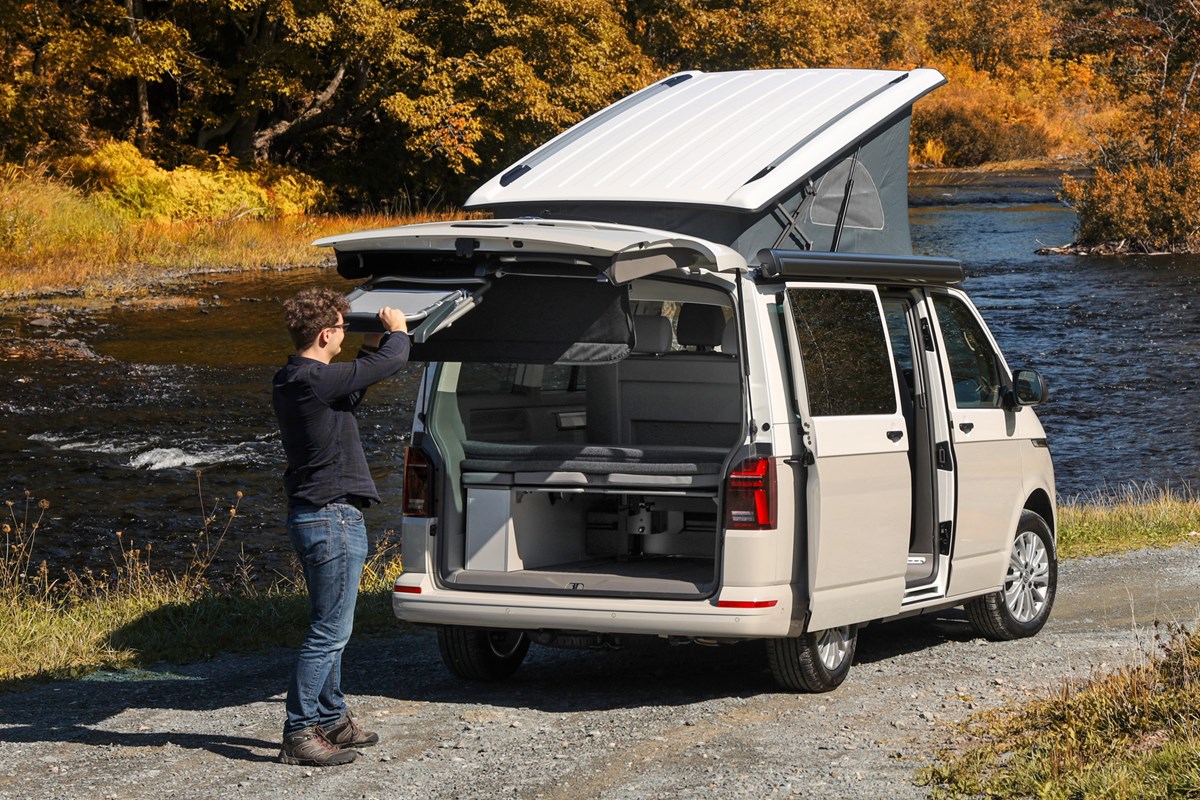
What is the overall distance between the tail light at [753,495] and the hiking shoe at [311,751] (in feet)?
6.31

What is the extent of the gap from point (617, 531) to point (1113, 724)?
272 cm

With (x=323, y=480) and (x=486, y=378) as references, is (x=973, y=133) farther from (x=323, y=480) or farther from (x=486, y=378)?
(x=323, y=480)

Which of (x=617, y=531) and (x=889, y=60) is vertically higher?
(x=889, y=60)

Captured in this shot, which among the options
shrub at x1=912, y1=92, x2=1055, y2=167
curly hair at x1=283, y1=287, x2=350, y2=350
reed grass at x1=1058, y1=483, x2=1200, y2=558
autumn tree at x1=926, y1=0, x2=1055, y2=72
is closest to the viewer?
curly hair at x1=283, y1=287, x2=350, y2=350

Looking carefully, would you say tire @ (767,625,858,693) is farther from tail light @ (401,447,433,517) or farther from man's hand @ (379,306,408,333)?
man's hand @ (379,306,408,333)

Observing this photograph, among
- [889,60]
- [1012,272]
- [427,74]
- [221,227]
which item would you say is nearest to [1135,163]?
[1012,272]

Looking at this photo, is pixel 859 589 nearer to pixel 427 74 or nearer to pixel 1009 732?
pixel 1009 732

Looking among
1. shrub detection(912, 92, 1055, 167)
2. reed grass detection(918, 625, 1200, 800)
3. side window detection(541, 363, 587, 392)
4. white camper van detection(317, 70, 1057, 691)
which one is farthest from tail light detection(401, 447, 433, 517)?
shrub detection(912, 92, 1055, 167)

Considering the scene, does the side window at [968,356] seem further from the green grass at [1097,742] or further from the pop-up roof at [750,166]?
the green grass at [1097,742]

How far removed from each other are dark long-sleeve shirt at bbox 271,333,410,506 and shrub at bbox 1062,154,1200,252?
33.2 meters

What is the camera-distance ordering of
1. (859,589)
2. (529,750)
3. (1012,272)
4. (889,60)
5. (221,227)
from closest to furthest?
1. (529,750)
2. (859,589)
3. (1012,272)
4. (221,227)
5. (889,60)

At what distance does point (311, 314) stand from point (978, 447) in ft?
12.6

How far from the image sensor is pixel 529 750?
6.46 metres

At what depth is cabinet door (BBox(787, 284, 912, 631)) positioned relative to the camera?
6941 millimetres
